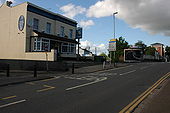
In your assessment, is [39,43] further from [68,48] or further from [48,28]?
[68,48]

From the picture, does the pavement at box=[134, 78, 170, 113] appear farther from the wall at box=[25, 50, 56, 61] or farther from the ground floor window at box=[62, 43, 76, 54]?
the ground floor window at box=[62, 43, 76, 54]

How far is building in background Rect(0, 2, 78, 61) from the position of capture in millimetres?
27016

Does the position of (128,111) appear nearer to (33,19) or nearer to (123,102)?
(123,102)

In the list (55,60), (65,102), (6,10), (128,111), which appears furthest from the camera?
(6,10)

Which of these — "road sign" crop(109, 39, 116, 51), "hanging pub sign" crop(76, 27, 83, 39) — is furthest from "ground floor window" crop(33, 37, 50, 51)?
"road sign" crop(109, 39, 116, 51)

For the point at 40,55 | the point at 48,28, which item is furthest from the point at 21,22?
the point at 40,55

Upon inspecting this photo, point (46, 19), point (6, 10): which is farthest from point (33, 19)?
point (6, 10)

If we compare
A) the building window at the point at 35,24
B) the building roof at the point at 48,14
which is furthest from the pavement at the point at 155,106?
the building roof at the point at 48,14

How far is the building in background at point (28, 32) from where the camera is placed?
27.0 meters

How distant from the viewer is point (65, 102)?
651 centimetres

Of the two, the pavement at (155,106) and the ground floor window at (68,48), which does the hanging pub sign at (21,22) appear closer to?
the ground floor window at (68,48)

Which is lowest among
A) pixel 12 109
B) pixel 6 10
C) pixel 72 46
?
pixel 12 109

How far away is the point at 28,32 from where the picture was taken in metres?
27.4

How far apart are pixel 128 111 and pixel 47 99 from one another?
139 inches
